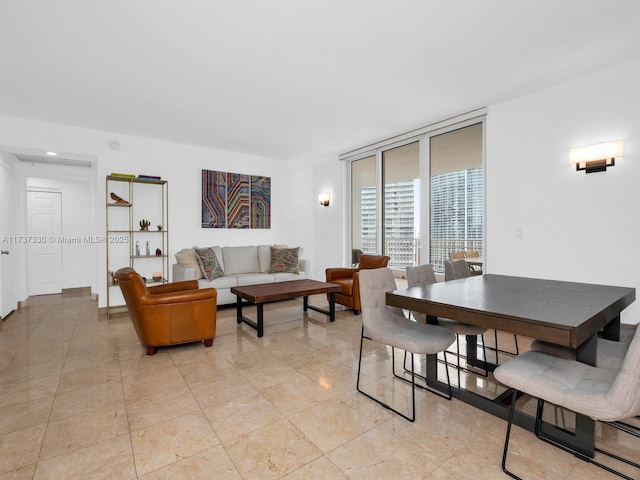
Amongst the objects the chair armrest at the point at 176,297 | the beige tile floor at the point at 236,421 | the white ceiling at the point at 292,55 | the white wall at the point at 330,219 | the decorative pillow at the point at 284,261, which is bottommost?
the beige tile floor at the point at 236,421

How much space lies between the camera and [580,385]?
1.55 meters

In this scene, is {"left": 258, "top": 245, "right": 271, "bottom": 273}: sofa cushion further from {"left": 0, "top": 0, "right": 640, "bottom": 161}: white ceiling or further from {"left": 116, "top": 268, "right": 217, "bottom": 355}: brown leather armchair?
{"left": 116, "top": 268, "right": 217, "bottom": 355}: brown leather armchair

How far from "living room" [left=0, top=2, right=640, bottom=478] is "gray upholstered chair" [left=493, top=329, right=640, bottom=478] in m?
2.00

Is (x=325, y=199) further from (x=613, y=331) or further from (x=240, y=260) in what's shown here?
(x=613, y=331)

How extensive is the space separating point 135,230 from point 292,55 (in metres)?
3.80

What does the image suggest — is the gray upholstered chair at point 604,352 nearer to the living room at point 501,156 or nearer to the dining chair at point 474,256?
the living room at point 501,156

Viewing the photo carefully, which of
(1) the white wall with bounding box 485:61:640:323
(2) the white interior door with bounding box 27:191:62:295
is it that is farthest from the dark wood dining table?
(2) the white interior door with bounding box 27:191:62:295

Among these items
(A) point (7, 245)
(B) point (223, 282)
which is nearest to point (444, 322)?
(B) point (223, 282)

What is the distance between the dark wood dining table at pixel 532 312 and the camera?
1.55 meters

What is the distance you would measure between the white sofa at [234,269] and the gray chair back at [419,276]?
291 cm

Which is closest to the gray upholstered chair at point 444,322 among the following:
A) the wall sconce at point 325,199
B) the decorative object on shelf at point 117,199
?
the wall sconce at point 325,199

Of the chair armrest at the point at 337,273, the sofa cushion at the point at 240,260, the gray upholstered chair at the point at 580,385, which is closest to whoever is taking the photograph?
the gray upholstered chair at the point at 580,385

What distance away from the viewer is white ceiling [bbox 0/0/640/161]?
229 cm

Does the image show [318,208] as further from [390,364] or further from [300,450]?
[300,450]
